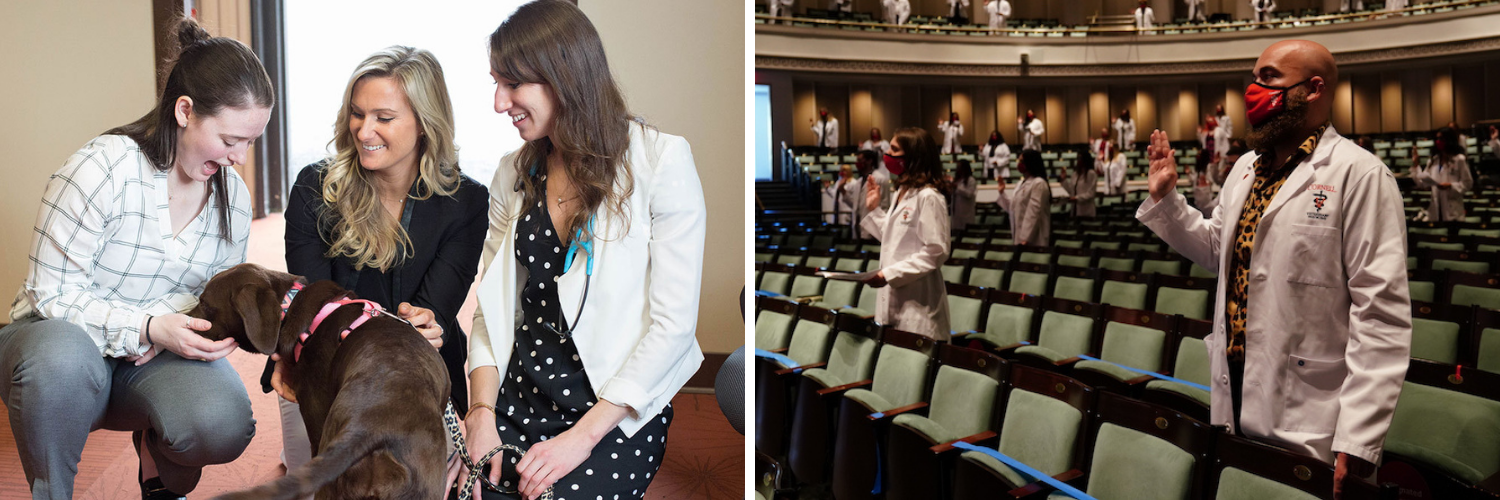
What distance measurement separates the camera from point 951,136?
20.1m

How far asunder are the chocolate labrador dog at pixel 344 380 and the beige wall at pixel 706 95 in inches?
24.8

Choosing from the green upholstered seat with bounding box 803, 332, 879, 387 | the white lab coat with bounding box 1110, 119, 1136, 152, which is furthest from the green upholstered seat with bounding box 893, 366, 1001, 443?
the white lab coat with bounding box 1110, 119, 1136, 152

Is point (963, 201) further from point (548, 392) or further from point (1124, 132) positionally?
point (1124, 132)

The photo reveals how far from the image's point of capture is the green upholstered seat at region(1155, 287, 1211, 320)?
454 cm

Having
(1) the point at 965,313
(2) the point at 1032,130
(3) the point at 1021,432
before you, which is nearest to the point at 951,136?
(2) the point at 1032,130

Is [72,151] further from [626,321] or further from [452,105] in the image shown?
[626,321]

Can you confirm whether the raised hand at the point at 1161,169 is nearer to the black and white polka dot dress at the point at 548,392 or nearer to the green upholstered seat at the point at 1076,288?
the black and white polka dot dress at the point at 548,392

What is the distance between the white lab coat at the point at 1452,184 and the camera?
10.4 meters

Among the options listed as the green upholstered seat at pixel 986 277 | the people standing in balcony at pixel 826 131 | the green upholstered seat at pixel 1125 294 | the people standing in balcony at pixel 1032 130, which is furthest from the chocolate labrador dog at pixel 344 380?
the people standing in balcony at pixel 1032 130

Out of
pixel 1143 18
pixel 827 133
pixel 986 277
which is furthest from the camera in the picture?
pixel 1143 18

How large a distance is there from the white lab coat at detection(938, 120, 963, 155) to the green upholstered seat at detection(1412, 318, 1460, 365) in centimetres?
1684

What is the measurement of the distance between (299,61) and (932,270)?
2.72 m

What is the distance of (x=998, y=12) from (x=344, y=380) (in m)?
20.0

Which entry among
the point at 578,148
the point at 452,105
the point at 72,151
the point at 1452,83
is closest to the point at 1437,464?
the point at 578,148
